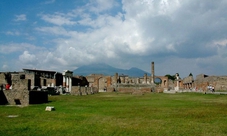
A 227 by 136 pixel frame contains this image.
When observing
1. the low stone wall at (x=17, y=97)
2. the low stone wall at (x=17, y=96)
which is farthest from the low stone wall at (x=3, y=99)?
the low stone wall at (x=17, y=97)

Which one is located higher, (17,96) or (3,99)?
(17,96)

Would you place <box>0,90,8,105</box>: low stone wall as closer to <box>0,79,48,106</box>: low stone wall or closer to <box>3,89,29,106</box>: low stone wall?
<box>0,79,48,106</box>: low stone wall

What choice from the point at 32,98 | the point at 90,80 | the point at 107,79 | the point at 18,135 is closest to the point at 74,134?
the point at 18,135

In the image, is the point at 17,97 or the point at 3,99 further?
the point at 3,99

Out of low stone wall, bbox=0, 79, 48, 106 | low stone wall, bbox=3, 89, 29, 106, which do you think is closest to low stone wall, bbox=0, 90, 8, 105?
low stone wall, bbox=0, 79, 48, 106

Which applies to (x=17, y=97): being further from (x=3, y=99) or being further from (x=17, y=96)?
(x=3, y=99)

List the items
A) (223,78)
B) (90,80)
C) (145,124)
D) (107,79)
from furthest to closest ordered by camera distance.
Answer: (90,80) → (107,79) → (223,78) → (145,124)

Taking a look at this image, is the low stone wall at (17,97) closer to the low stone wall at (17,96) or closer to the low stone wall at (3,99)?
the low stone wall at (17,96)

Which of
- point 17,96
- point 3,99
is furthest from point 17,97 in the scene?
point 3,99

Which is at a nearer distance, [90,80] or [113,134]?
[113,134]

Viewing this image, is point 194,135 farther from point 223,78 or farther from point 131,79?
point 131,79

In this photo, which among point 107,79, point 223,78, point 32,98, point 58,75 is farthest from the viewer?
point 107,79

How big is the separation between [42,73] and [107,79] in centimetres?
1921

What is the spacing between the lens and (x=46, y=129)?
7812 mm
